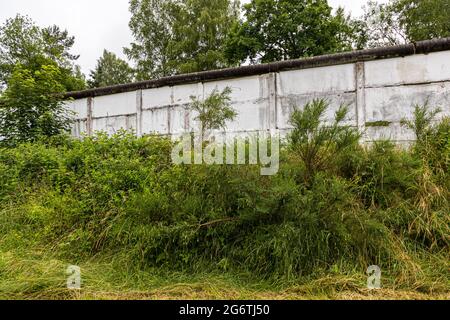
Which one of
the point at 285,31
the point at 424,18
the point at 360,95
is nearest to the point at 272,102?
the point at 360,95

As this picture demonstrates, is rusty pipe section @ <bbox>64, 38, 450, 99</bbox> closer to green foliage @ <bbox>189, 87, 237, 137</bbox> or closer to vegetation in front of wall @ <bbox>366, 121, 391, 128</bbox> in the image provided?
vegetation in front of wall @ <bbox>366, 121, 391, 128</bbox>

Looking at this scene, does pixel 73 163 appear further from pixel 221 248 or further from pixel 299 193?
pixel 299 193

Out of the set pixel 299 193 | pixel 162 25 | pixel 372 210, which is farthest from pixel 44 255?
pixel 162 25

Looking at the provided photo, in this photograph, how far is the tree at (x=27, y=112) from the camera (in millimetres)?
7590

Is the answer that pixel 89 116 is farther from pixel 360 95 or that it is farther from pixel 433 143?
pixel 433 143

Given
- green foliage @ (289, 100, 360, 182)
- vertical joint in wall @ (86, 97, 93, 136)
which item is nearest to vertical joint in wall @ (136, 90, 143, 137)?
vertical joint in wall @ (86, 97, 93, 136)

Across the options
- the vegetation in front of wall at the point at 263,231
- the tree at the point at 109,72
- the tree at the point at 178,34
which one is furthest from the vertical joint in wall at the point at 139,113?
the tree at the point at 109,72

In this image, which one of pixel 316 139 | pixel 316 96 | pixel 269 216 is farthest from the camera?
pixel 316 96

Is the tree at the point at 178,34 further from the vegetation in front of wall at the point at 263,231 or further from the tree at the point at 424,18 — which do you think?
the vegetation in front of wall at the point at 263,231

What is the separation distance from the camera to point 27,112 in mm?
7859

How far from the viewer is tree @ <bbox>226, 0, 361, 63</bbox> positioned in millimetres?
18984

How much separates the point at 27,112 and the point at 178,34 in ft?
52.7

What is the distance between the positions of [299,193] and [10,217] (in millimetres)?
4060

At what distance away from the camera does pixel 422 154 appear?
A: 169 inches
